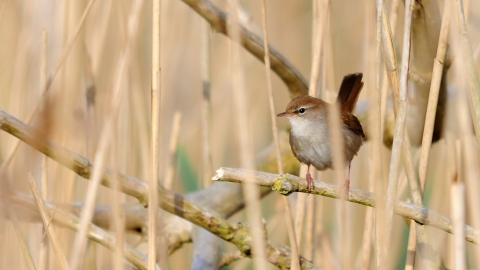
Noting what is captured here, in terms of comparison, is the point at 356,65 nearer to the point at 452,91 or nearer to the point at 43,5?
the point at 452,91

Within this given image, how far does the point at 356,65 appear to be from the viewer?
3.86m

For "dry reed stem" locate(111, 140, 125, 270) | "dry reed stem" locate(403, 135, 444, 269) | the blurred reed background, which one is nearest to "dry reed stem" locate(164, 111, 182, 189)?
the blurred reed background

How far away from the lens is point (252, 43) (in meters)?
2.47

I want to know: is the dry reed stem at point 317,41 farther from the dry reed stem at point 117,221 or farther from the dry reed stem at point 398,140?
the dry reed stem at point 117,221

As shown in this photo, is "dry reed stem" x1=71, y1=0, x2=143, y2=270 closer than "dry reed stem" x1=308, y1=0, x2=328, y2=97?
Yes

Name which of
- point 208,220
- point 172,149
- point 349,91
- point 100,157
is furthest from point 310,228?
point 100,157

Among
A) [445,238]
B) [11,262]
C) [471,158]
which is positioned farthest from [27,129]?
[445,238]

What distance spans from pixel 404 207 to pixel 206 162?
4.17ft

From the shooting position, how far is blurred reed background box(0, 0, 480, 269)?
5.96ft

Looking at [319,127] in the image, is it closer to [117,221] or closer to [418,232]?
[418,232]

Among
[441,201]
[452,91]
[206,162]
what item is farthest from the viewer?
[441,201]

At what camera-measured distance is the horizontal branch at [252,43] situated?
2357 mm

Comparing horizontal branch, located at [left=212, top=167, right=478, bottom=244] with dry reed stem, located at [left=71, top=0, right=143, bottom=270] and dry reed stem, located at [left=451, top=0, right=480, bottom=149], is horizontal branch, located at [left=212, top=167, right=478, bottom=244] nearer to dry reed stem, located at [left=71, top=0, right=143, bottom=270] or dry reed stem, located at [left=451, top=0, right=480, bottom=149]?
dry reed stem, located at [left=451, top=0, right=480, bottom=149]

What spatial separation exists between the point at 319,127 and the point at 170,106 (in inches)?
54.2
